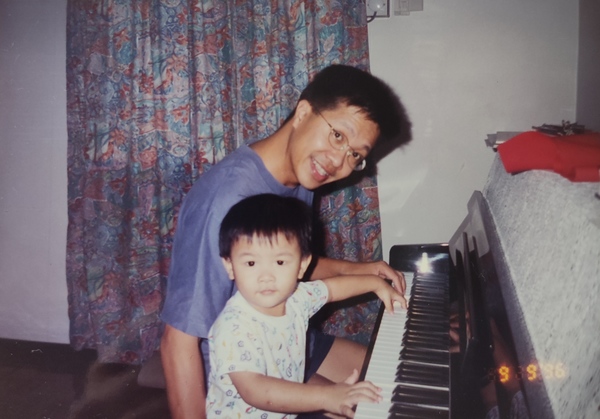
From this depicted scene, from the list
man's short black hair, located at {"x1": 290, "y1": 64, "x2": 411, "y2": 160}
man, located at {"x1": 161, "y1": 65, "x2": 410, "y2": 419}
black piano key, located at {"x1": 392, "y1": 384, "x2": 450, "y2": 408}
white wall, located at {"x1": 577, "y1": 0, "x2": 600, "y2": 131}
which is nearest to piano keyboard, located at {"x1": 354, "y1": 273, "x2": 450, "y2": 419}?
black piano key, located at {"x1": 392, "y1": 384, "x2": 450, "y2": 408}

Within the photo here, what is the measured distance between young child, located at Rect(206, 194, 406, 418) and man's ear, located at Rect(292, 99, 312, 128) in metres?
0.28

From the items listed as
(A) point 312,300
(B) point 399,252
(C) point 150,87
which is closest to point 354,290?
(A) point 312,300

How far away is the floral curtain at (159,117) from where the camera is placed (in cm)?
228

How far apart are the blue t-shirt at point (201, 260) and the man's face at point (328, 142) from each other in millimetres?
190

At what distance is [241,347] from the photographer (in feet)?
3.32

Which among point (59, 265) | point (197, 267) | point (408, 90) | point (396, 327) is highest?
point (408, 90)

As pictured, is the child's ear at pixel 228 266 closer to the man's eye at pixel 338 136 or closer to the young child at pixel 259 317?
the young child at pixel 259 317

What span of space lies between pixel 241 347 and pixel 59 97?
2.50m

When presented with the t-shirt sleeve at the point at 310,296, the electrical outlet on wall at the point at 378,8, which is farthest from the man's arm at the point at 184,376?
the electrical outlet on wall at the point at 378,8

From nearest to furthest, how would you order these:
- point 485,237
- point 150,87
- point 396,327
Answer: point 396,327 < point 485,237 < point 150,87

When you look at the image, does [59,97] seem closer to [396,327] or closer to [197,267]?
[197,267]

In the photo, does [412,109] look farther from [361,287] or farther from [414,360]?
[414,360]

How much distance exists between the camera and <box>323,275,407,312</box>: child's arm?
4.35 feet

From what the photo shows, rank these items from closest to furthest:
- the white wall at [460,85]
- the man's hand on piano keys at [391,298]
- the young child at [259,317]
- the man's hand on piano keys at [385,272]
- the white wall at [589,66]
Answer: the young child at [259,317] → the man's hand on piano keys at [391,298] → the man's hand on piano keys at [385,272] → the white wall at [589,66] → the white wall at [460,85]
